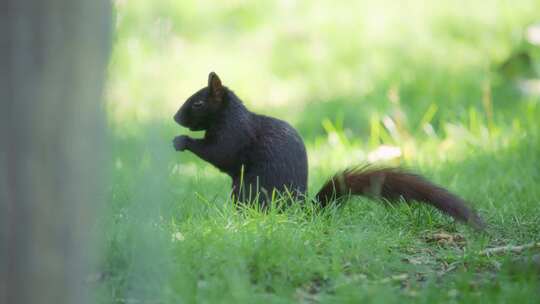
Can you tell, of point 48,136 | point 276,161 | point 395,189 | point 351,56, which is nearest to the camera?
point 48,136

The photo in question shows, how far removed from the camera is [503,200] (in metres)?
4.43

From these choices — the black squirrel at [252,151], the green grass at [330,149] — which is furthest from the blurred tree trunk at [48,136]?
the black squirrel at [252,151]

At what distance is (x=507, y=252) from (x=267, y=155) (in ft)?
4.63

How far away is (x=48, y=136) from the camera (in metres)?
2.01

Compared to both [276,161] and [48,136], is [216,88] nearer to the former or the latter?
[276,161]

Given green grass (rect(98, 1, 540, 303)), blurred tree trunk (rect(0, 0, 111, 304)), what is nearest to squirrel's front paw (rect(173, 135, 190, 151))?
green grass (rect(98, 1, 540, 303))

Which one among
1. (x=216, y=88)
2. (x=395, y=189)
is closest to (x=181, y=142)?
(x=216, y=88)

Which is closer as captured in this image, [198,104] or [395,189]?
[395,189]

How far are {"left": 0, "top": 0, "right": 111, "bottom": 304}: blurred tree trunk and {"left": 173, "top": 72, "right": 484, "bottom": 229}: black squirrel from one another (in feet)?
6.05

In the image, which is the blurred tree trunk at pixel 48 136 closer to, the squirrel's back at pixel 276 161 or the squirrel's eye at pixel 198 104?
the squirrel's back at pixel 276 161

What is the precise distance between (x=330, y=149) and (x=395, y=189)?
2612 mm

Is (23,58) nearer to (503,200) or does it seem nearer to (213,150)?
(213,150)

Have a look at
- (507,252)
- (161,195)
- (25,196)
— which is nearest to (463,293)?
(507,252)

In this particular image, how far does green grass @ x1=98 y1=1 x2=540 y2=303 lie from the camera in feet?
8.92
